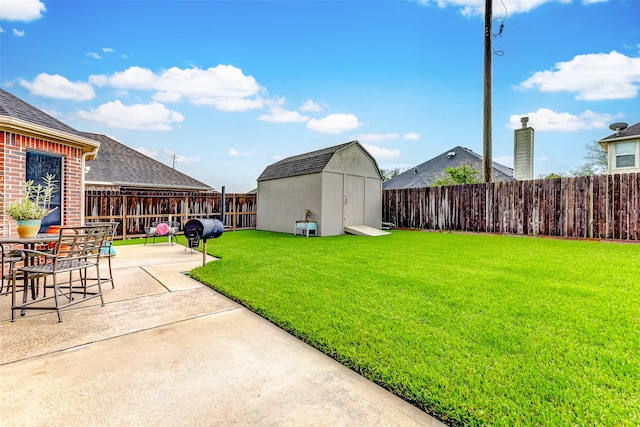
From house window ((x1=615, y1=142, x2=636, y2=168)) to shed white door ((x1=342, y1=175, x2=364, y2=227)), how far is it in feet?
36.5

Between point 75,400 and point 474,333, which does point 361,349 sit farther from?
point 75,400

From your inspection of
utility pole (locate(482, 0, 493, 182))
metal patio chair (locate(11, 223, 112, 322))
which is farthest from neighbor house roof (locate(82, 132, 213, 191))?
utility pole (locate(482, 0, 493, 182))

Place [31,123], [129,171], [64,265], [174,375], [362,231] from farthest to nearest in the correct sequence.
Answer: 1. [129,171]
2. [362,231]
3. [31,123]
4. [64,265]
5. [174,375]

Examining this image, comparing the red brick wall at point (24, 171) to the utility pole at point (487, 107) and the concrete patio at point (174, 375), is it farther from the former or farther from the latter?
the utility pole at point (487, 107)

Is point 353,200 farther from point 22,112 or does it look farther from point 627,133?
point 627,133

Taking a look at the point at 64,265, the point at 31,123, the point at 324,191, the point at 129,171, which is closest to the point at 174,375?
the point at 64,265

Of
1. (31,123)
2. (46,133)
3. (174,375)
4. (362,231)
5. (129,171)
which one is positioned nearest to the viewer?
(174,375)

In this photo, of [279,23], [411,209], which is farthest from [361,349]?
[279,23]

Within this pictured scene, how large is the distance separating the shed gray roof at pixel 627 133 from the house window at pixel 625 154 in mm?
378

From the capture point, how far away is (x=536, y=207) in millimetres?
9305

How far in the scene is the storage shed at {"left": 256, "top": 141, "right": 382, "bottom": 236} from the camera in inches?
410

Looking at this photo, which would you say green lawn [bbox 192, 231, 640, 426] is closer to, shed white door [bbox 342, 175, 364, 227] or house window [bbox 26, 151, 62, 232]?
house window [bbox 26, 151, 62, 232]

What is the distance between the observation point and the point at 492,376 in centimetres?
183

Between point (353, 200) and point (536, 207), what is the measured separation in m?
6.05
